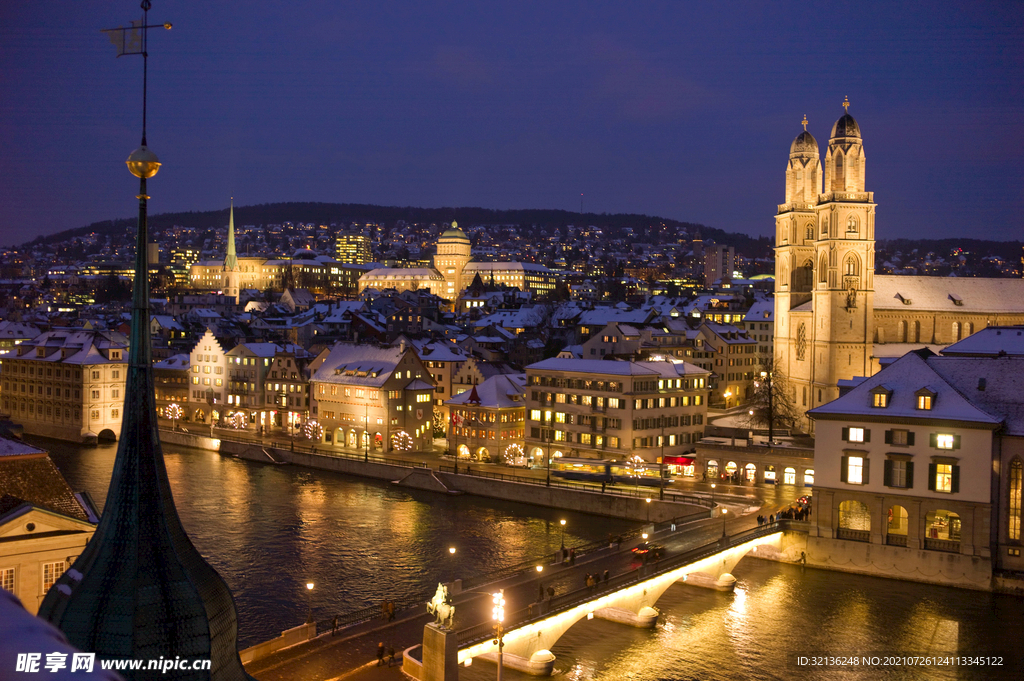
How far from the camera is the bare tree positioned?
6219 centimetres

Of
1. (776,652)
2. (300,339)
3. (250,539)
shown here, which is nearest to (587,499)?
(250,539)

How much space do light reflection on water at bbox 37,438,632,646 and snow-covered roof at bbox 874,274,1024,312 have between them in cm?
3213

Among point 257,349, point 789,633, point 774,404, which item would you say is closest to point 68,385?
point 257,349

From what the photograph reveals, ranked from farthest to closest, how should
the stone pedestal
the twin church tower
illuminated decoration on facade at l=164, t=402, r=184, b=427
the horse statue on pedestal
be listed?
1. illuminated decoration on facade at l=164, t=402, r=184, b=427
2. the twin church tower
3. the horse statue on pedestal
4. the stone pedestal

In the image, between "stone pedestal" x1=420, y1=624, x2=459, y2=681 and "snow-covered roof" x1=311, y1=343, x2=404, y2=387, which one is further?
"snow-covered roof" x1=311, y1=343, x2=404, y2=387

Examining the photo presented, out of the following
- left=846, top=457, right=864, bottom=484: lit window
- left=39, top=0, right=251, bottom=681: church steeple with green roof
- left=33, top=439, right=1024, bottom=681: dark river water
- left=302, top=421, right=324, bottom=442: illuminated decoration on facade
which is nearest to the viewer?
left=39, top=0, right=251, bottom=681: church steeple with green roof

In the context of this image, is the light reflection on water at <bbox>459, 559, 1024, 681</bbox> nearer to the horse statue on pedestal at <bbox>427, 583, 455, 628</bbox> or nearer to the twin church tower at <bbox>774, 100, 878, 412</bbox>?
the horse statue on pedestal at <bbox>427, 583, 455, 628</bbox>

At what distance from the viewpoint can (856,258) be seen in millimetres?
65875

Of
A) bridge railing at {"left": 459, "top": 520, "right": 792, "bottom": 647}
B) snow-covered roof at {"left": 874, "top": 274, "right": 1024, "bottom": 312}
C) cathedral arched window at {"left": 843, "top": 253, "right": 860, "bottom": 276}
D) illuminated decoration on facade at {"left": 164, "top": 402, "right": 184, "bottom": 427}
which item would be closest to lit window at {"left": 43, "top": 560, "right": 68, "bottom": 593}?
bridge railing at {"left": 459, "top": 520, "right": 792, "bottom": 647}

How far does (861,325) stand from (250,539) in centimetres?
4589

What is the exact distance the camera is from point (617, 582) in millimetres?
30844

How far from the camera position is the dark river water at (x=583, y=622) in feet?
93.8

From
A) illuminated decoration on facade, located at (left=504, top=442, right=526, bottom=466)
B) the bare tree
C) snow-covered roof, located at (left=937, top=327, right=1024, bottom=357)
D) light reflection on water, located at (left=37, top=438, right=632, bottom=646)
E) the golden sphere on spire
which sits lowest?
light reflection on water, located at (left=37, top=438, right=632, bottom=646)

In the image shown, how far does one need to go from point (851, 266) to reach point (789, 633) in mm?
40908
